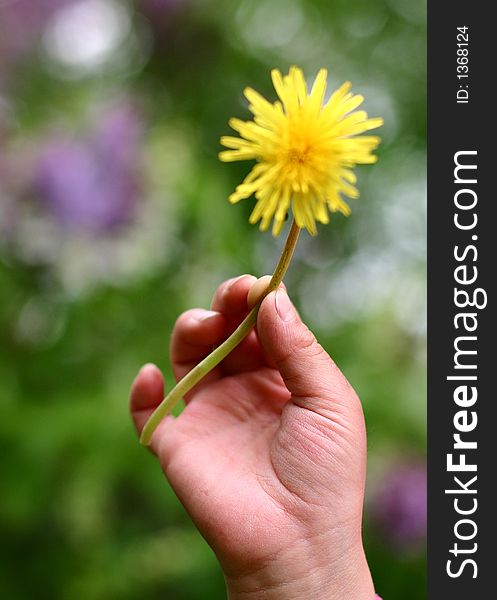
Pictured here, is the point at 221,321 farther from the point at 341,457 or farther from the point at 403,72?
the point at 403,72

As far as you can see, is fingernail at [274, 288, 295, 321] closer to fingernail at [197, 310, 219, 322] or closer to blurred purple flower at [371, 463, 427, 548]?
fingernail at [197, 310, 219, 322]

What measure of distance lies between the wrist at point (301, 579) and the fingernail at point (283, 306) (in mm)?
155

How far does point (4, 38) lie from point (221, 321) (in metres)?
0.87

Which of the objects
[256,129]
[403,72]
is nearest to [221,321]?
[256,129]

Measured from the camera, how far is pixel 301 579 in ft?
1.84

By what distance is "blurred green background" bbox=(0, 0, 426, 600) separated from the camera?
1.15 meters

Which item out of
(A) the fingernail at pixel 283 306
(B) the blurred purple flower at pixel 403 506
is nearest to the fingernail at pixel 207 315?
(A) the fingernail at pixel 283 306

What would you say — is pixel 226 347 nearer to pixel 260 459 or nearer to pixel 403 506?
pixel 260 459

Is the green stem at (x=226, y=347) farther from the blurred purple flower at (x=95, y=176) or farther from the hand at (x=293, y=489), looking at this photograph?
the blurred purple flower at (x=95, y=176)

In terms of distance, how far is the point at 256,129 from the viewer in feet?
1.48

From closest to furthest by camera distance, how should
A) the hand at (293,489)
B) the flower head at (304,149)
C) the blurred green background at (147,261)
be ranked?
the flower head at (304,149)
the hand at (293,489)
the blurred green background at (147,261)

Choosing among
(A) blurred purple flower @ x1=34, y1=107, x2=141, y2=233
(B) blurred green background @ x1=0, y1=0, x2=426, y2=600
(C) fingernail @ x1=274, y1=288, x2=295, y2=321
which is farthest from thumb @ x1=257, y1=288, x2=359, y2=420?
(A) blurred purple flower @ x1=34, y1=107, x2=141, y2=233

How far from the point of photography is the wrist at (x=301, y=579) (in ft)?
1.84

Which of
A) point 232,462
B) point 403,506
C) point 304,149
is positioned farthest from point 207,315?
point 403,506
